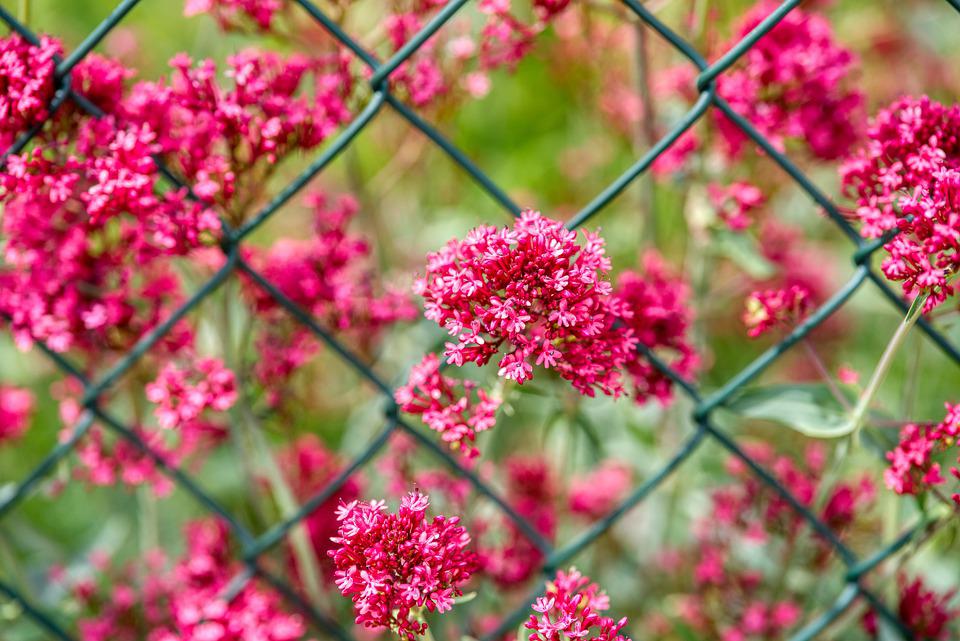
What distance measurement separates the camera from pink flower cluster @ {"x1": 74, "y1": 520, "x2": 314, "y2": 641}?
1.12 metres

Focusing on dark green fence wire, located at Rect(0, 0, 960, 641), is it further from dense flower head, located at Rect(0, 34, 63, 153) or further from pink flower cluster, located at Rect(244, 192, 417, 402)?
pink flower cluster, located at Rect(244, 192, 417, 402)

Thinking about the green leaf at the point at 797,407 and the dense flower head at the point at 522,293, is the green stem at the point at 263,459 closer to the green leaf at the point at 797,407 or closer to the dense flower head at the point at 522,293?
the dense flower head at the point at 522,293

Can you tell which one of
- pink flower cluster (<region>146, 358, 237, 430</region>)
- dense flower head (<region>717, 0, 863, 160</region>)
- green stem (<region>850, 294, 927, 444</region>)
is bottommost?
green stem (<region>850, 294, 927, 444</region>)

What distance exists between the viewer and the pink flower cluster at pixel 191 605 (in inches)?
44.3

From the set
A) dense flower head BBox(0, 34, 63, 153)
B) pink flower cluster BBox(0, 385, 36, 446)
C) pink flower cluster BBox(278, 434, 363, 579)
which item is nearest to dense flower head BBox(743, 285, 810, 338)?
pink flower cluster BBox(278, 434, 363, 579)

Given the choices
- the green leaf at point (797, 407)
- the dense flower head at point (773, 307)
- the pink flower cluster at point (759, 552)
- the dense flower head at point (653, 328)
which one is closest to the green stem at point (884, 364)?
the green leaf at point (797, 407)

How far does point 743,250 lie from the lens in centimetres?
147

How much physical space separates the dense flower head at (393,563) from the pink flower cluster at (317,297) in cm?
50

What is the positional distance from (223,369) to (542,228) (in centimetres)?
51

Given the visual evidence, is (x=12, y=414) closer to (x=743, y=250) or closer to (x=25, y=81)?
(x=25, y=81)

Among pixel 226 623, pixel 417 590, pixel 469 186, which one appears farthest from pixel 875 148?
pixel 469 186

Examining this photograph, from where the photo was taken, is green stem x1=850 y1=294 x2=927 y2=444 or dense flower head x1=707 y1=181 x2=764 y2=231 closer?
green stem x1=850 y1=294 x2=927 y2=444

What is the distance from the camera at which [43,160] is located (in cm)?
102

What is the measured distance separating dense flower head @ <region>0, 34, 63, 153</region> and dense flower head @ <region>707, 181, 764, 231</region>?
95 cm
